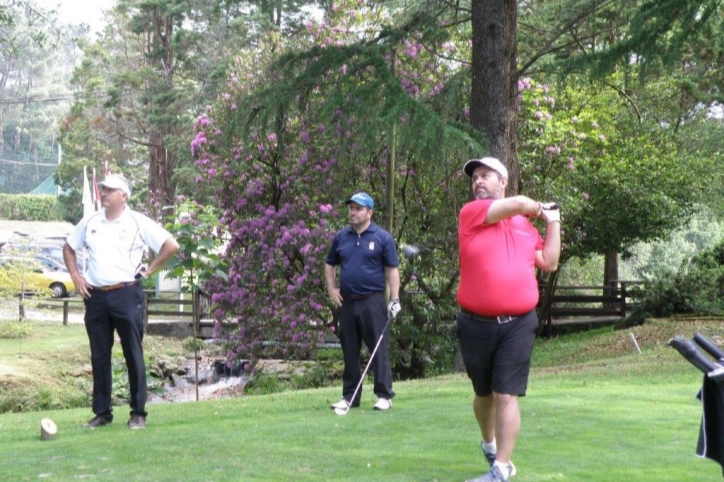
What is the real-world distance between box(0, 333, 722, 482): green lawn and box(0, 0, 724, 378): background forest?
4.10 m

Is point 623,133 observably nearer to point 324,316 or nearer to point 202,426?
point 324,316

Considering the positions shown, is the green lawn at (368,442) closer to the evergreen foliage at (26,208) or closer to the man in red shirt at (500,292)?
the man in red shirt at (500,292)

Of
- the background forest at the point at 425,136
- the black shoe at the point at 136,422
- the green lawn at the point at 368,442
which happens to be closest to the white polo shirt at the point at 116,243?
the black shoe at the point at 136,422

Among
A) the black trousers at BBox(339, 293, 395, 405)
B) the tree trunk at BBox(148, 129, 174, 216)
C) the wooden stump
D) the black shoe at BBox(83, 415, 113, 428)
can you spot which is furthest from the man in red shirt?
the tree trunk at BBox(148, 129, 174, 216)

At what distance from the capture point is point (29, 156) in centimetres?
9894

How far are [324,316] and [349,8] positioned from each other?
5.89 m

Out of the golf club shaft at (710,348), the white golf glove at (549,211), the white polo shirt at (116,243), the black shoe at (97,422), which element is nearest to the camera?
the golf club shaft at (710,348)

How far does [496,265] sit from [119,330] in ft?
13.1

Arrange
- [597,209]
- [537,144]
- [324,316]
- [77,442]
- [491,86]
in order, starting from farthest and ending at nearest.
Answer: [597,209]
[537,144]
[324,316]
[491,86]
[77,442]

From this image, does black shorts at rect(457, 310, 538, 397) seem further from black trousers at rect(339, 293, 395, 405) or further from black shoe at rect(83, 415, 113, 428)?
black shoe at rect(83, 415, 113, 428)

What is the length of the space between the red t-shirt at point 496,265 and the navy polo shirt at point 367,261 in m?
3.61

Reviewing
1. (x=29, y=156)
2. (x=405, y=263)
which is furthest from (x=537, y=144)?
(x=29, y=156)

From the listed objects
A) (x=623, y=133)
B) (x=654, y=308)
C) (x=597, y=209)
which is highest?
(x=623, y=133)

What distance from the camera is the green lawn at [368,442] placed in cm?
689
